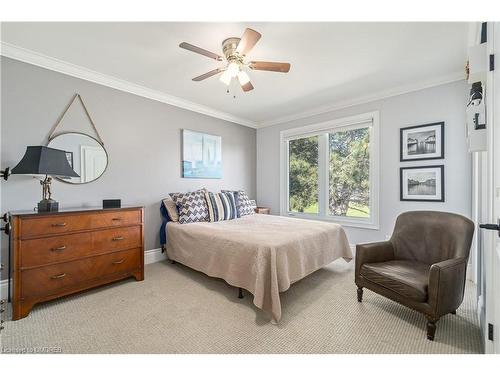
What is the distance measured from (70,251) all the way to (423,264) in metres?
3.33

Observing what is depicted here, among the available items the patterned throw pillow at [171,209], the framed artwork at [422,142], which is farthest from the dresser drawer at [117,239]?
the framed artwork at [422,142]

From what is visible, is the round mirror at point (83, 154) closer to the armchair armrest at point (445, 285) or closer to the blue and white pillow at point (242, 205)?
the blue and white pillow at point (242, 205)

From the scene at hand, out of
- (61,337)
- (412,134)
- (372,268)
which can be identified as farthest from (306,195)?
(61,337)

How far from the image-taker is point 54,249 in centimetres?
202

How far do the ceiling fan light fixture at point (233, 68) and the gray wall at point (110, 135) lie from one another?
1750 millimetres

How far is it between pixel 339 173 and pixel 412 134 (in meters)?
1.17

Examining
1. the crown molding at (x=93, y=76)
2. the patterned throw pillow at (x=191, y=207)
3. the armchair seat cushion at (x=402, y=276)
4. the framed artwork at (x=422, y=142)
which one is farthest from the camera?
the patterned throw pillow at (x=191, y=207)

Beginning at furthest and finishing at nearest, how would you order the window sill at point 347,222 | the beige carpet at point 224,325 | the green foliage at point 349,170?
the green foliage at point 349,170 → the window sill at point 347,222 → the beige carpet at point 224,325

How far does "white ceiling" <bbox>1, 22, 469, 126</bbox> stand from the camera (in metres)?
1.91

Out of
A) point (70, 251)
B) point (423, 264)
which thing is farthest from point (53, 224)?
point (423, 264)

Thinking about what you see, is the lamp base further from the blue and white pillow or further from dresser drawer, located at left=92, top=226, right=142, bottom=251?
the blue and white pillow

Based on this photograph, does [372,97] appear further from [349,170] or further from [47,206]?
[47,206]

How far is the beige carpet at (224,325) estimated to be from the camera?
153cm
